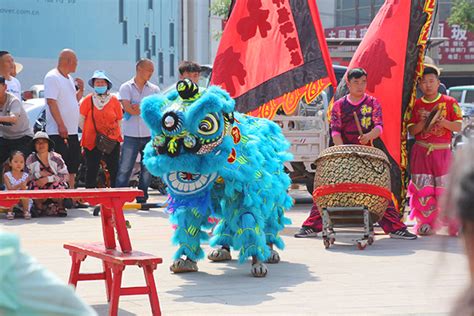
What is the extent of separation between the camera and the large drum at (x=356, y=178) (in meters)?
8.87

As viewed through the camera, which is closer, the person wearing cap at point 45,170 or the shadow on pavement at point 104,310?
the shadow on pavement at point 104,310

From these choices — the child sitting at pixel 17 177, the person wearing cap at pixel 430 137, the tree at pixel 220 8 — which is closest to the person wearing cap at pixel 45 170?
the child sitting at pixel 17 177

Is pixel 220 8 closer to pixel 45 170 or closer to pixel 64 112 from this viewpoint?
pixel 64 112

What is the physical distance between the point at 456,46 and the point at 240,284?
3294 cm

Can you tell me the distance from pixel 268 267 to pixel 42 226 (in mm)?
3677

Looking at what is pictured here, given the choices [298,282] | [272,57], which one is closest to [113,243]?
[298,282]

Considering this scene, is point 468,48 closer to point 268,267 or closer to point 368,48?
point 368,48

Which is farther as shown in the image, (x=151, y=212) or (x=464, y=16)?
(x=464, y=16)

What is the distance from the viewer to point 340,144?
30.0 feet

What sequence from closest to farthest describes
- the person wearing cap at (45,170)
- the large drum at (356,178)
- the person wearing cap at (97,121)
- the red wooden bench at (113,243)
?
the red wooden bench at (113,243) → the large drum at (356,178) → the person wearing cap at (45,170) → the person wearing cap at (97,121)

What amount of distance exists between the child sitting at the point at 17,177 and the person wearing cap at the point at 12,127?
35 centimetres

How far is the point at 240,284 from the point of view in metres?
7.17

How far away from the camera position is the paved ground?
20.6ft

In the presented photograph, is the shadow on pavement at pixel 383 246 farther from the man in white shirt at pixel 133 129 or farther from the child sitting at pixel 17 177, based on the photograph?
the child sitting at pixel 17 177
